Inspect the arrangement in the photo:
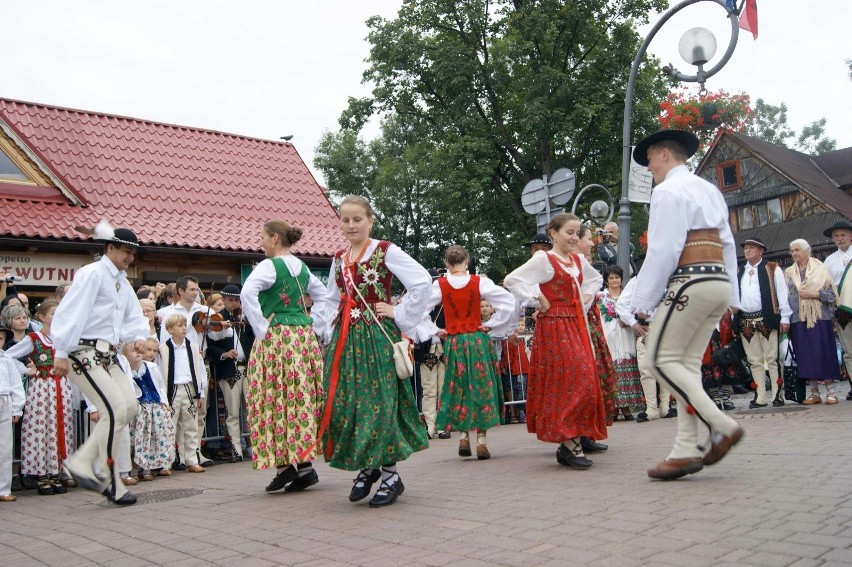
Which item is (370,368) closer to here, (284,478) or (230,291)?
(284,478)

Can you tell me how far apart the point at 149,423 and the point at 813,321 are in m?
8.22

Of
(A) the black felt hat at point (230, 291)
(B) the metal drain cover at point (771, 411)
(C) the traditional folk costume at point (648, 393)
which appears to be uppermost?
(A) the black felt hat at point (230, 291)

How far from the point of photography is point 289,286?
6.53 metres

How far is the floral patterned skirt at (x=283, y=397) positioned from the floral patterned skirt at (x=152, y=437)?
2679mm

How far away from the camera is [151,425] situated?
28.9 feet

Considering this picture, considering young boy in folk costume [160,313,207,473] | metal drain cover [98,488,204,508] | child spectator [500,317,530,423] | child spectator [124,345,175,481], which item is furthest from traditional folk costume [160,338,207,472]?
child spectator [500,317,530,423]

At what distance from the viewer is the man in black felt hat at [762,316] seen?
10.8 meters

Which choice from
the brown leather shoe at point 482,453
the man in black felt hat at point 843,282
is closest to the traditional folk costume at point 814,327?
the man in black felt hat at point 843,282

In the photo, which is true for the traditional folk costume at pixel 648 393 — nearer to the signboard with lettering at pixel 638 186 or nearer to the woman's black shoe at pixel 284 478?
the signboard with lettering at pixel 638 186

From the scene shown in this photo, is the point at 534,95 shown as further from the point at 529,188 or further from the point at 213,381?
the point at 213,381

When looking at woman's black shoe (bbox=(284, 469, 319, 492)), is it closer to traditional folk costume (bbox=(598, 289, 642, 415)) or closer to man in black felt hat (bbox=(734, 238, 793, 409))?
traditional folk costume (bbox=(598, 289, 642, 415))

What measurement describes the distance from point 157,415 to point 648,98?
2568 cm

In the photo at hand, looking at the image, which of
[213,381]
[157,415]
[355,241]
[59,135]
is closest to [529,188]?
[213,381]

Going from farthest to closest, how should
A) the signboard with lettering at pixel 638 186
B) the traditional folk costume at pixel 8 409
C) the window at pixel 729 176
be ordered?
the window at pixel 729 176, the signboard with lettering at pixel 638 186, the traditional folk costume at pixel 8 409
